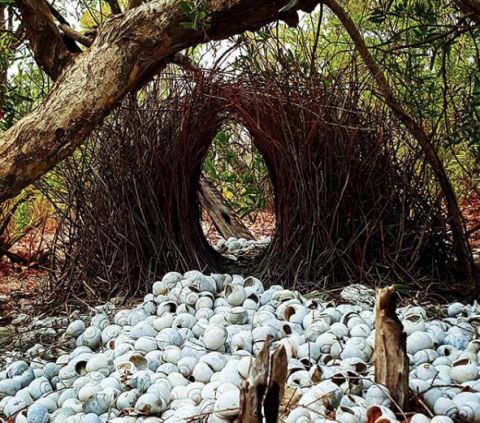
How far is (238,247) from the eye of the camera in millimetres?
3285

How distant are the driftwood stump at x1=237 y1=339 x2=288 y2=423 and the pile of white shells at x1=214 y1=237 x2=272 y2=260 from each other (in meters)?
1.98

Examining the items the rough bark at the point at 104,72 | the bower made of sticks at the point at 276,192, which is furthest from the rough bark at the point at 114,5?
the rough bark at the point at 104,72

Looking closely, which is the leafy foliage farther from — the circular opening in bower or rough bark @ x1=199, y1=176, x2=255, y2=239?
rough bark @ x1=199, y1=176, x2=255, y2=239

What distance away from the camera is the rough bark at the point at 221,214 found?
3.58 meters

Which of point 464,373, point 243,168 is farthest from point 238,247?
point 464,373

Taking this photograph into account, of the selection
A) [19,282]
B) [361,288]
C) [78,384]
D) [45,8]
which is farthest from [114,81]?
[19,282]

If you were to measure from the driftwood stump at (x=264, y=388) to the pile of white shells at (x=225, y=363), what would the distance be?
221 mm

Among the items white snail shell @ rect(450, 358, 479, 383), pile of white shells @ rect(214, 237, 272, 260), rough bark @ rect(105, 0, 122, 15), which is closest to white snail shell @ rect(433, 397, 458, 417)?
white snail shell @ rect(450, 358, 479, 383)

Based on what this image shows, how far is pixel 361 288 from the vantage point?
87.2 inches

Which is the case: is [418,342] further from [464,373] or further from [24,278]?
[24,278]

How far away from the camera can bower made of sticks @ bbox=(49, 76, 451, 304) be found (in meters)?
2.38

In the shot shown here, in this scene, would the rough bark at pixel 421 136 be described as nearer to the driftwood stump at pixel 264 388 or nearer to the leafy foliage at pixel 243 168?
the leafy foliage at pixel 243 168

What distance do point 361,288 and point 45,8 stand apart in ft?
4.04

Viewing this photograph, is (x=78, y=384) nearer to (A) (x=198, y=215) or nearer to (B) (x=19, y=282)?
(A) (x=198, y=215)
